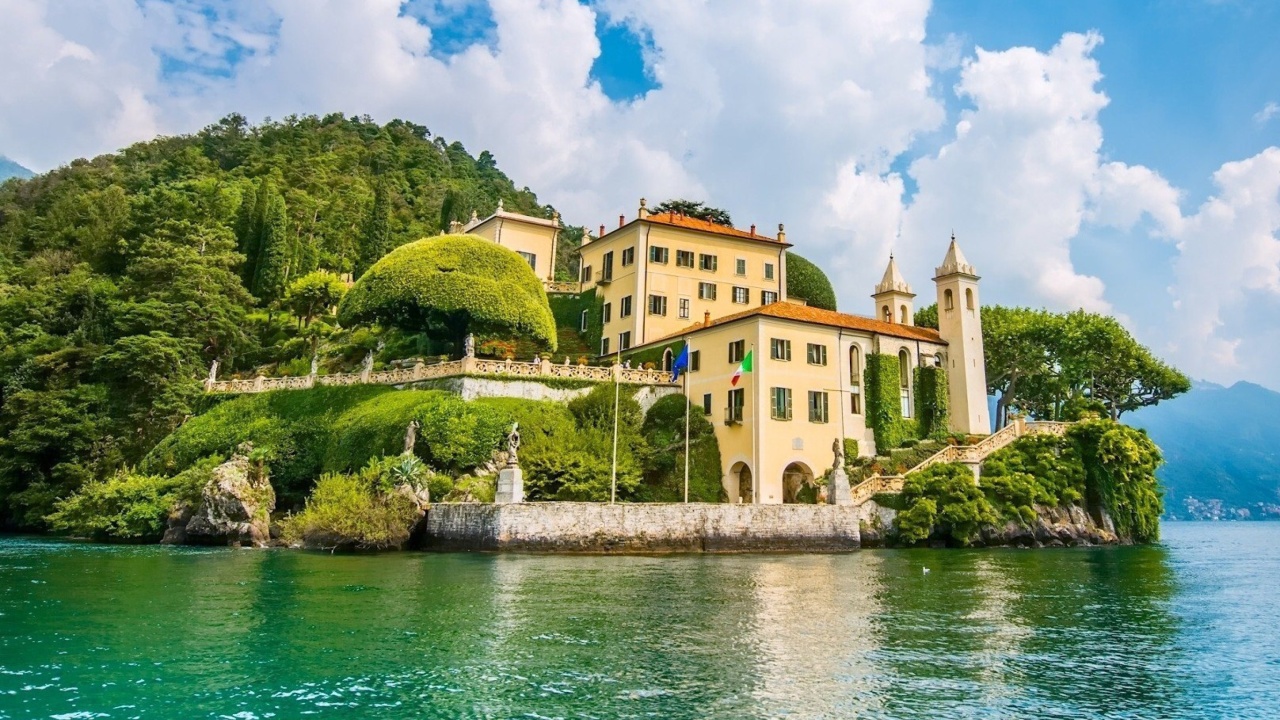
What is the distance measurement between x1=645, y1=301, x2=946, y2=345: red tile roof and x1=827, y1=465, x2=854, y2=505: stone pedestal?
869 cm

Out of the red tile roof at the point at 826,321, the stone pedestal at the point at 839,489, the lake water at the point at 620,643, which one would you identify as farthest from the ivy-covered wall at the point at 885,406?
the lake water at the point at 620,643

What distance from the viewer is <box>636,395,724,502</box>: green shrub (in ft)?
131

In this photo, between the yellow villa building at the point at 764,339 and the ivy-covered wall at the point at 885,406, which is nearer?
the yellow villa building at the point at 764,339

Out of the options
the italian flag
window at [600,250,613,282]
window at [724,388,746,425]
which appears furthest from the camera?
window at [600,250,613,282]

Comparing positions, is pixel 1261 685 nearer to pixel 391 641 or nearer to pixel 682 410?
pixel 391 641

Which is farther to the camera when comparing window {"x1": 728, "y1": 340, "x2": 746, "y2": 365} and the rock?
window {"x1": 728, "y1": 340, "x2": 746, "y2": 365}


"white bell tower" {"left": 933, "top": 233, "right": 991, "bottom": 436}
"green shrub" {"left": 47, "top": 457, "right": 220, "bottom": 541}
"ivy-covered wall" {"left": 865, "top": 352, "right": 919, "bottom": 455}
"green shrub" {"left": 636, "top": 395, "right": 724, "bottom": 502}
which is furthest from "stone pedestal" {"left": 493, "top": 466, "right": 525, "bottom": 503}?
"white bell tower" {"left": 933, "top": 233, "right": 991, "bottom": 436}

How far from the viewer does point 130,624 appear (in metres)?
15.1

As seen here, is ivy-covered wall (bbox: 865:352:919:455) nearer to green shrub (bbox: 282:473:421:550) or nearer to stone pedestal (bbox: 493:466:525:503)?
stone pedestal (bbox: 493:466:525:503)

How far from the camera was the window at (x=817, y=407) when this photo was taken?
137 ft

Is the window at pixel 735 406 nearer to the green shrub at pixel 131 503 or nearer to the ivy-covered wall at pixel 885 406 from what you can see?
the ivy-covered wall at pixel 885 406

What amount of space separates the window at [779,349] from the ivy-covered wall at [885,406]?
546cm

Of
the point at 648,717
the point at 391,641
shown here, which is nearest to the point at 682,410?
the point at 391,641

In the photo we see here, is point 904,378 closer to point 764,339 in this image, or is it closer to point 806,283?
point 764,339
